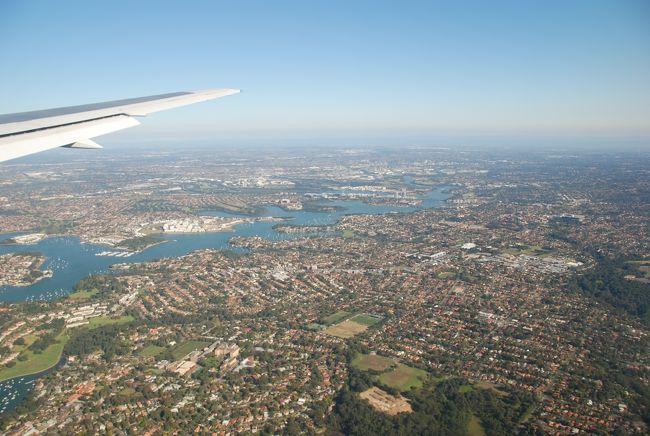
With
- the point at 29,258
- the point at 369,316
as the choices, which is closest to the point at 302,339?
the point at 369,316

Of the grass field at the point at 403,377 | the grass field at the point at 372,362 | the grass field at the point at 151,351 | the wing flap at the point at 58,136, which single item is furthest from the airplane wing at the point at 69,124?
the grass field at the point at 151,351

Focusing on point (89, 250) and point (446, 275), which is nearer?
point (446, 275)

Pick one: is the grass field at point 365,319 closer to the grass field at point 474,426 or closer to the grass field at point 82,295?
the grass field at point 474,426

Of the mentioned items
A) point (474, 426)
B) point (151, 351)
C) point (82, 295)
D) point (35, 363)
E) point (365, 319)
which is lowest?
point (82, 295)

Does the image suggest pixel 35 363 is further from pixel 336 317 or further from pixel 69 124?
pixel 69 124

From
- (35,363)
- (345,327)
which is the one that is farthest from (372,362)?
(35,363)

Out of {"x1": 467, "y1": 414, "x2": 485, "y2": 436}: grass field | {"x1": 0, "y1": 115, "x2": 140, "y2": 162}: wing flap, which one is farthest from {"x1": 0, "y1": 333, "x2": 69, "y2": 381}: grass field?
{"x1": 467, "y1": 414, "x2": 485, "y2": 436}: grass field

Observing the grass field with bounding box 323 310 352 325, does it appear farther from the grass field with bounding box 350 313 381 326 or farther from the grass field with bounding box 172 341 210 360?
the grass field with bounding box 172 341 210 360
